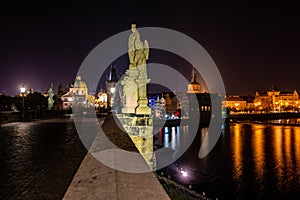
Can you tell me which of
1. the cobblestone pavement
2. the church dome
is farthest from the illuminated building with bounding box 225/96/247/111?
the cobblestone pavement

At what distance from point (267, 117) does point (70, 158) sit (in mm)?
129911

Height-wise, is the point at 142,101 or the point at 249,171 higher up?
the point at 142,101

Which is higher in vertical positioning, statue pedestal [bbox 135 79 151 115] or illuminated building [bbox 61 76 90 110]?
illuminated building [bbox 61 76 90 110]

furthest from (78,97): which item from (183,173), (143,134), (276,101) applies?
(276,101)

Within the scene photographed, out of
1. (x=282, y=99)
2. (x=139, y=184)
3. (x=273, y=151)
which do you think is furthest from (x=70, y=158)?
(x=282, y=99)

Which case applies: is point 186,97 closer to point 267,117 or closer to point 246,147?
point 267,117

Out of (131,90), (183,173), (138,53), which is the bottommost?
(183,173)

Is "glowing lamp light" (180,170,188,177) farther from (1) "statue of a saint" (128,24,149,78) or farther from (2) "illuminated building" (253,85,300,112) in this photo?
(2) "illuminated building" (253,85,300,112)

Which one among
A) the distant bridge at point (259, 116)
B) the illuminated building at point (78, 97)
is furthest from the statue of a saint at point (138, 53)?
the distant bridge at point (259, 116)

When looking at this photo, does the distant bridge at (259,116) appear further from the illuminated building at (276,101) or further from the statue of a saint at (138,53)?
the statue of a saint at (138,53)

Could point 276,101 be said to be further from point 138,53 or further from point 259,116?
point 138,53

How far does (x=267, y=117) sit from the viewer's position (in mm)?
126000

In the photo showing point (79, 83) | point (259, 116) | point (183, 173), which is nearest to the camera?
point (183, 173)

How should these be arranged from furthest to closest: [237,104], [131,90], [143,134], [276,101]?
[237,104]
[276,101]
[131,90]
[143,134]
